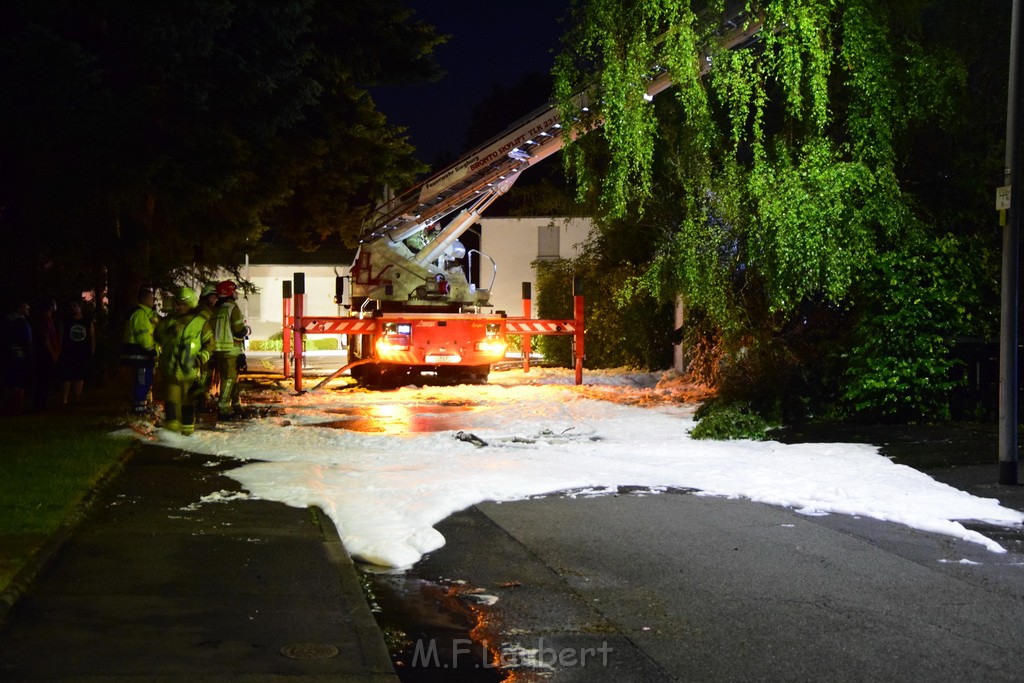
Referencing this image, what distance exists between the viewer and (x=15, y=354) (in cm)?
1423

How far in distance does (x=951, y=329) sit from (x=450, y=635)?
9663 mm

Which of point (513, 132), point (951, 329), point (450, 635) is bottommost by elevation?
point (450, 635)

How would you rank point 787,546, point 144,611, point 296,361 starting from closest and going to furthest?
1. point 144,611
2. point 787,546
3. point 296,361

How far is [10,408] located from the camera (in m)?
14.6

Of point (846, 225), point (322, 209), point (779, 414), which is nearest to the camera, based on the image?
point (846, 225)

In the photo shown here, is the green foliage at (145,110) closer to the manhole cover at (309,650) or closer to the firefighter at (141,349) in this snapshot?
the firefighter at (141,349)

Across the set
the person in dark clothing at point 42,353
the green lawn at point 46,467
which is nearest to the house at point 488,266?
the person in dark clothing at point 42,353

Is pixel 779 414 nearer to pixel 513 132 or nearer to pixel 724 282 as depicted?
pixel 724 282

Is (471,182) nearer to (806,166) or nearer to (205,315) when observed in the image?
(205,315)

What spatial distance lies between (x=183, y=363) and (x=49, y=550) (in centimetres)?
634

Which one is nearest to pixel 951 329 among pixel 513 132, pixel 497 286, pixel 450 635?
pixel 513 132

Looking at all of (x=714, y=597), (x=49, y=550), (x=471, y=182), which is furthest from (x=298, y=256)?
(x=714, y=597)

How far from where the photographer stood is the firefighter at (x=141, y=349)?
542 inches

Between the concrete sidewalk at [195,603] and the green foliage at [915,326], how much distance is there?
7.73 meters
